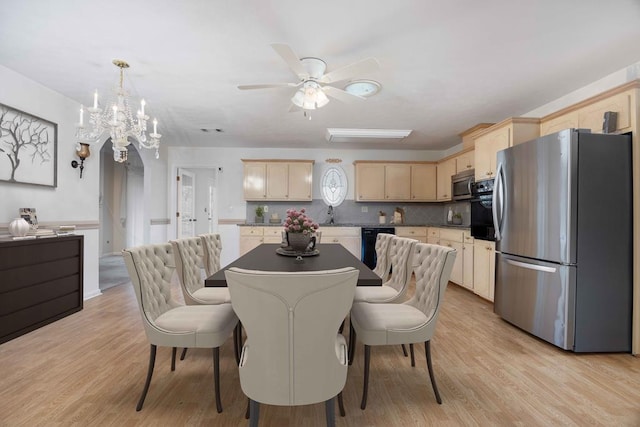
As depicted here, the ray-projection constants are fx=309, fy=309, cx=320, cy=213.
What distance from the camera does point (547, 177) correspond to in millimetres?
2600

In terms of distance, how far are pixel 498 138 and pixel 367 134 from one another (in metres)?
1.90

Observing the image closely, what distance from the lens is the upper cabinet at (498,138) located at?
3.32 meters

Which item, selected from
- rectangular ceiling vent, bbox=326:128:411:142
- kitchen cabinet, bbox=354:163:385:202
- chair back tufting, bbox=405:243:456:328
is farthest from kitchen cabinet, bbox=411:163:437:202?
chair back tufting, bbox=405:243:456:328

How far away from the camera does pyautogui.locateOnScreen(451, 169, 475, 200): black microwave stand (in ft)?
14.8

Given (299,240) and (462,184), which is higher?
(462,184)

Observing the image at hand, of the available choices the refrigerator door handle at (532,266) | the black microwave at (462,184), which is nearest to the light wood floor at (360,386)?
the refrigerator door handle at (532,266)

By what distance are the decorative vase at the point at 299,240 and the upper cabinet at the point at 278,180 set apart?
345 cm

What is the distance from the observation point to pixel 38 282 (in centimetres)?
287

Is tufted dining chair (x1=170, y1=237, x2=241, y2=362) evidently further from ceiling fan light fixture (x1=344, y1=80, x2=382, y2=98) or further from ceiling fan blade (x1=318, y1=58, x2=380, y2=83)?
ceiling fan light fixture (x1=344, y1=80, x2=382, y2=98)

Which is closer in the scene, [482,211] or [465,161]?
[482,211]

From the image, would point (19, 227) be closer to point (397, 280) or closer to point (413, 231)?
point (397, 280)

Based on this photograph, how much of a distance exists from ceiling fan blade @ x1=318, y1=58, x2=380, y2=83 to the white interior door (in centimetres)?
475

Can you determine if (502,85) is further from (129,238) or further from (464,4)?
(129,238)

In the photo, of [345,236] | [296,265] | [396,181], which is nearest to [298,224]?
[296,265]
